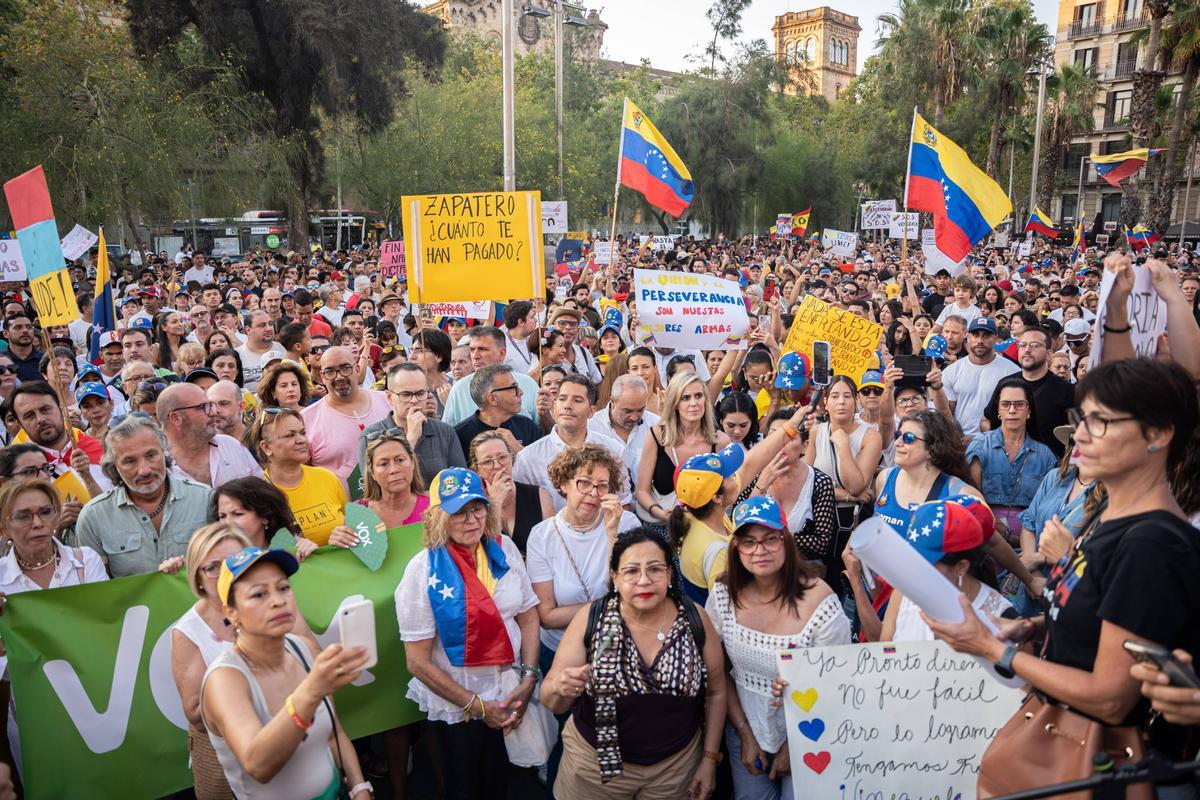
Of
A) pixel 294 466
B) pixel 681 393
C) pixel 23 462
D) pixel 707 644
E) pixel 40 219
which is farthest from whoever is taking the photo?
pixel 40 219

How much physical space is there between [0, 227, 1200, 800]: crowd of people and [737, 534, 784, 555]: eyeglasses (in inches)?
0.5

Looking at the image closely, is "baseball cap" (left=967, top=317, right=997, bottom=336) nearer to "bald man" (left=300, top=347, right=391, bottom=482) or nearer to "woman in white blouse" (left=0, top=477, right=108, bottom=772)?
"bald man" (left=300, top=347, right=391, bottom=482)

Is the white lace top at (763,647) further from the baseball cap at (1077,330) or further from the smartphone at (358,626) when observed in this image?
the baseball cap at (1077,330)

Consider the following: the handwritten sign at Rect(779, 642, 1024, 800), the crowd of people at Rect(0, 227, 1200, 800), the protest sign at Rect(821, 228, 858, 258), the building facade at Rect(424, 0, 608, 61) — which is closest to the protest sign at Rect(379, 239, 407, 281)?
the crowd of people at Rect(0, 227, 1200, 800)

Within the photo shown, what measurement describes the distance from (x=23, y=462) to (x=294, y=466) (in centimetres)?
130

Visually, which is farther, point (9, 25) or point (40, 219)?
point (9, 25)

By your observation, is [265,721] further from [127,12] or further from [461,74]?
[461,74]

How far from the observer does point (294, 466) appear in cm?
498

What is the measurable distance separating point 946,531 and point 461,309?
21.9 feet

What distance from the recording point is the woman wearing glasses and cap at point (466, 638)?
3.76 meters

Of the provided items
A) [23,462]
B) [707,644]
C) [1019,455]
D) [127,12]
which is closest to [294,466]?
[23,462]

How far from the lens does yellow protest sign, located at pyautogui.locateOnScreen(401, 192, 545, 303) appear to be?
6.88 m

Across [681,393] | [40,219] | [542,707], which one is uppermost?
[40,219]

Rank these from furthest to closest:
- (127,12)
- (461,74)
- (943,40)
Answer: (461,74)
(943,40)
(127,12)
